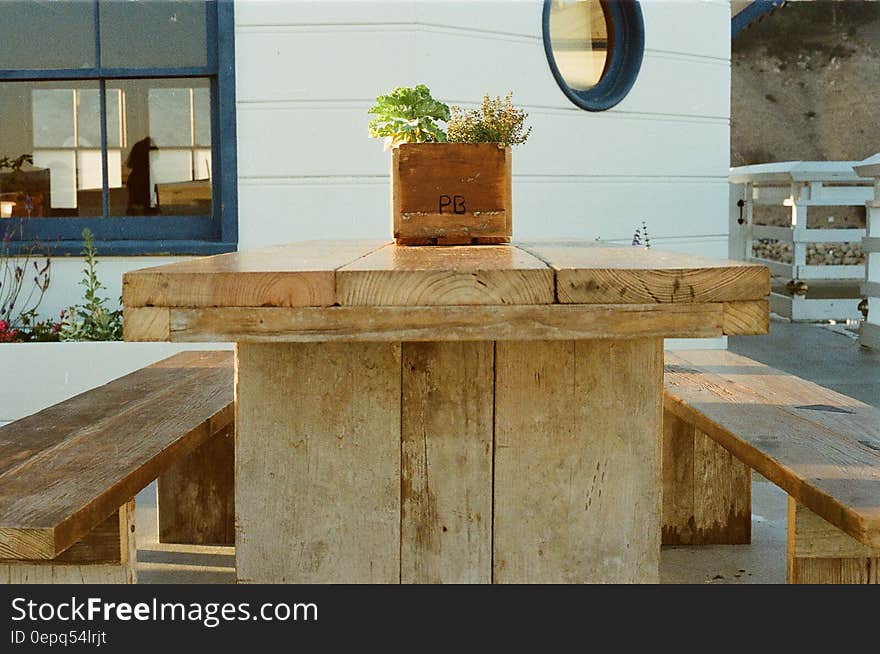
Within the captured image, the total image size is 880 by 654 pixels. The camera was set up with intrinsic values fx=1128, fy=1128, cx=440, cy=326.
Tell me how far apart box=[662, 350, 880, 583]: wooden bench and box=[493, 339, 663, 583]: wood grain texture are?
236 mm

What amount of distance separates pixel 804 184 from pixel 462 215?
6.92 m

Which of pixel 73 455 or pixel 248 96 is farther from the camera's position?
pixel 248 96

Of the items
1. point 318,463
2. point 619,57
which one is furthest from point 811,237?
point 318,463

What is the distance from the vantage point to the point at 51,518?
5.24ft

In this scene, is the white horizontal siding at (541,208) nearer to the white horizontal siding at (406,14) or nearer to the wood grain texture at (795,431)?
the white horizontal siding at (406,14)

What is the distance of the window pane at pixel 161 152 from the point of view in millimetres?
4883

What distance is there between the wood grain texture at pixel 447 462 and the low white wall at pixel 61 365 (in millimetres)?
2591

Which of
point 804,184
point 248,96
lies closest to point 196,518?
point 248,96

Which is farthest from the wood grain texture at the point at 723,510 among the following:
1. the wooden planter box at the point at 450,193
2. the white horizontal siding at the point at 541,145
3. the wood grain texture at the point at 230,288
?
the white horizontal siding at the point at 541,145

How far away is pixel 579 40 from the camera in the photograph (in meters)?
5.38

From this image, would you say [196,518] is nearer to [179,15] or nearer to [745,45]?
[179,15]

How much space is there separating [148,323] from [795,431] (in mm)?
Result: 1264

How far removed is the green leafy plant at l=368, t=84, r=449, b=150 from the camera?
8.84 ft

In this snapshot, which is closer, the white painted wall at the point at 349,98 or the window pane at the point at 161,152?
the white painted wall at the point at 349,98
